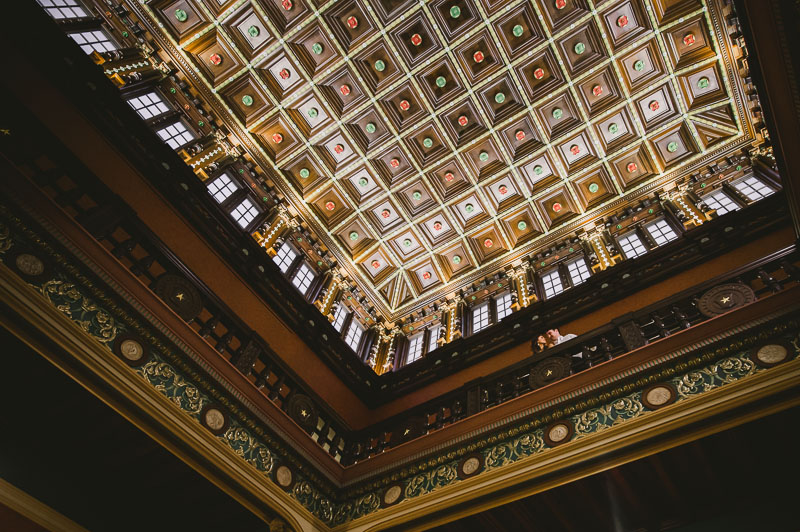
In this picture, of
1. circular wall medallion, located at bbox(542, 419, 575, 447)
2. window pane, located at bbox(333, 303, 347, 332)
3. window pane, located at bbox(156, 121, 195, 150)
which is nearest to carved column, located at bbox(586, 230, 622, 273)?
circular wall medallion, located at bbox(542, 419, 575, 447)

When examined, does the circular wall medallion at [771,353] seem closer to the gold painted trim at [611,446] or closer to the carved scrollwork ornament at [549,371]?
the gold painted trim at [611,446]

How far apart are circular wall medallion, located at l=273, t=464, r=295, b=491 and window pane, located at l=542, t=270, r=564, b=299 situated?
306 inches

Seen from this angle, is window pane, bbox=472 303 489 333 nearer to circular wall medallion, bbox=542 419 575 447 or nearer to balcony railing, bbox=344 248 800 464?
balcony railing, bbox=344 248 800 464

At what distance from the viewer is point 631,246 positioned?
521 inches

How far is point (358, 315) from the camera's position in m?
15.8

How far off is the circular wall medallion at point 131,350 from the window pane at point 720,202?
11771mm

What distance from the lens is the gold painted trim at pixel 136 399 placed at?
5.64m

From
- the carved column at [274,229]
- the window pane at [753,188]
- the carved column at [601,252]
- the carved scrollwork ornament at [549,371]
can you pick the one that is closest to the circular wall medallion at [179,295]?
the carved scrollwork ornament at [549,371]

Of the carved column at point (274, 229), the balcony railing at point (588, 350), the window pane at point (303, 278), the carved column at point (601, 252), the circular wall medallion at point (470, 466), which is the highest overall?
the carved column at point (274, 229)

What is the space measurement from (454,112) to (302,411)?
9.38 m

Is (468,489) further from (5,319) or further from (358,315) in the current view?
(358,315)

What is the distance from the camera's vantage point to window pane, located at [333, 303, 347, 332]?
1456 cm

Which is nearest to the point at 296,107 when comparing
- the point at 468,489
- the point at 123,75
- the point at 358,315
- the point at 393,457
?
the point at 123,75

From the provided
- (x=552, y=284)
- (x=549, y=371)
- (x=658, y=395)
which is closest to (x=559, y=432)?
(x=658, y=395)
